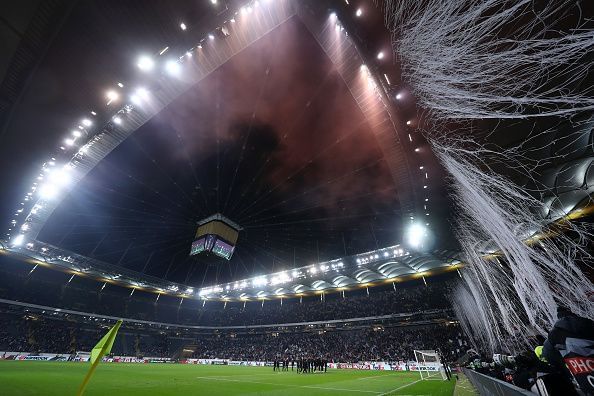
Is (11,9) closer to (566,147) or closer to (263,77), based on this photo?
(263,77)

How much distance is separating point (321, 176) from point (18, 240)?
30970 millimetres

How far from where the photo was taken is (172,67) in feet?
31.0

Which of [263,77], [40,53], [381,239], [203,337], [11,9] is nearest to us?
[11,9]

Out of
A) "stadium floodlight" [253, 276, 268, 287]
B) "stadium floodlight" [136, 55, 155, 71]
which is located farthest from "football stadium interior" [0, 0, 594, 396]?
"stadium floodlight" [253, 276, 268, 287]

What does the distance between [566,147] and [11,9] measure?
1778 cm

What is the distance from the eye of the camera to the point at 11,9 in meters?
4.38

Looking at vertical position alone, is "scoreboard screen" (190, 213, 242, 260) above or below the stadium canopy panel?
above

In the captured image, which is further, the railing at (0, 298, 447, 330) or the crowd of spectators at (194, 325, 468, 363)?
the railing at (0, 298, 447, 330)

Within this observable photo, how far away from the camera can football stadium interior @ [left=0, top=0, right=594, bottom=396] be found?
581 centimetres

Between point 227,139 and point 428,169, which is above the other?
point 227,139

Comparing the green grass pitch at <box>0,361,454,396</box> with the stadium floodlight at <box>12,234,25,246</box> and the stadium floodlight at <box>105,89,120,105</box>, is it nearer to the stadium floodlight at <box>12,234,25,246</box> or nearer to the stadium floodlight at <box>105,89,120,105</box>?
the stadium floodlight at <box>105,89,120,105</box>

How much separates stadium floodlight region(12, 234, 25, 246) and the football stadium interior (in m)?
0.22

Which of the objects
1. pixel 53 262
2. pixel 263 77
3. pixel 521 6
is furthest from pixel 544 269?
pixel 53 262

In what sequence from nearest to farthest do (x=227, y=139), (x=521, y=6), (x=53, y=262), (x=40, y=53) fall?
1. (x=521, y=6)
2. (x=40, y=53)
3. (x=227, y=139)
4. (x=53, y=262)
